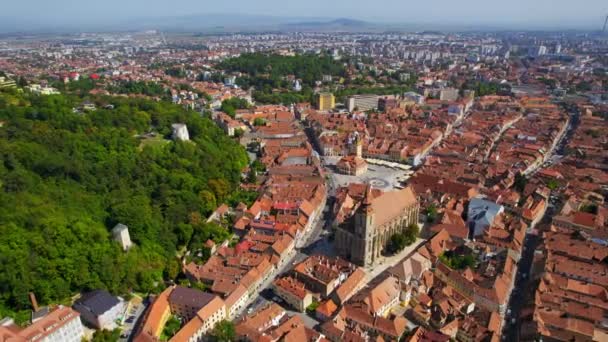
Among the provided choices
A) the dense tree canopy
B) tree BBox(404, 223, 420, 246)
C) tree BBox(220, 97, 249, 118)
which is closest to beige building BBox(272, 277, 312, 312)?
tree BBox(404, 223, 420, 246)

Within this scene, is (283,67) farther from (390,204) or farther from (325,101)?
(390,204)

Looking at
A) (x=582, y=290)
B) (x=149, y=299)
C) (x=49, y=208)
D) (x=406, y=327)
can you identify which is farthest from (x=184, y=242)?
(x=582, y=290)

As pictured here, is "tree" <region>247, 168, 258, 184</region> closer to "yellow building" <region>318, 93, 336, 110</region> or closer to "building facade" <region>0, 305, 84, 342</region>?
"building facade" <region>0, 305, 84, 342</region>

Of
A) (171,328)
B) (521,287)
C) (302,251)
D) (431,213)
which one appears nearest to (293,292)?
(302,251)

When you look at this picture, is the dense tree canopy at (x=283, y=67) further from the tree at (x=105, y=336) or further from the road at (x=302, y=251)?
the tree at (x=105, y=336)

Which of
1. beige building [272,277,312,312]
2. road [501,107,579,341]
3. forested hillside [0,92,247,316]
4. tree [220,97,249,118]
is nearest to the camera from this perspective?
road [501,107,579,341]

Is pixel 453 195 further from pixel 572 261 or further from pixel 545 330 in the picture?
pixel 545 330
